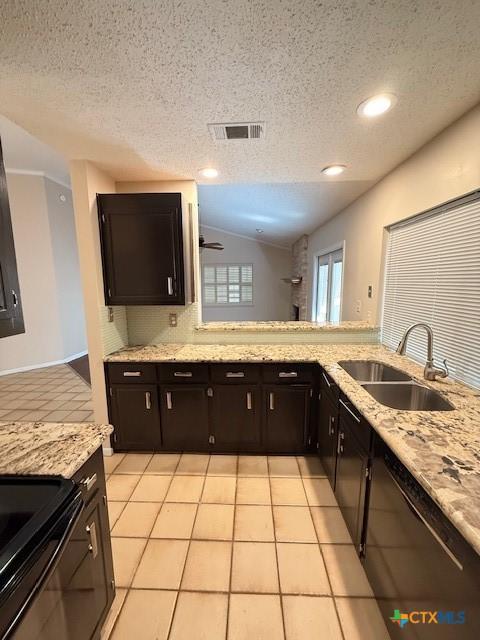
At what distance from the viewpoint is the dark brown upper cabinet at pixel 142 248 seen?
7.50 ft

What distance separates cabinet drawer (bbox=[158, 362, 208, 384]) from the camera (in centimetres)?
235

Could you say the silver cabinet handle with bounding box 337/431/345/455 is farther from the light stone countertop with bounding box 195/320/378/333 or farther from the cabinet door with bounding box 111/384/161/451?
the cabinet door with bounding box 111/384/161/451

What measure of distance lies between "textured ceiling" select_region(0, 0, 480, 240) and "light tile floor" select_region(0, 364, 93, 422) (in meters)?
2.84

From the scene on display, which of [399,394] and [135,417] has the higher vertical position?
[399,394]

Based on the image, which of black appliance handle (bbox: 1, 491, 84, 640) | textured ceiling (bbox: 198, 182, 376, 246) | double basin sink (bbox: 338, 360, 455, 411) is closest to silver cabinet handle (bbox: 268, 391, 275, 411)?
double basin sink (bbox: 338, 360, 455, 411)

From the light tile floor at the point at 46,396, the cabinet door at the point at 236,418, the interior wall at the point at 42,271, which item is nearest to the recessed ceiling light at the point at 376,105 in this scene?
the cabinet door at the point at 236,418

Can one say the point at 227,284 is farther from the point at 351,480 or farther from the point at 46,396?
the point at 351,480

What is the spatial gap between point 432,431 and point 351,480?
646mm

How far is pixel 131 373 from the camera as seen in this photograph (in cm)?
237

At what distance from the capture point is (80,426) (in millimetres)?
1279

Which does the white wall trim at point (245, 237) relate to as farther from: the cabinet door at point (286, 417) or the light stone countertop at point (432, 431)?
the cabinet door at point (286, 417)

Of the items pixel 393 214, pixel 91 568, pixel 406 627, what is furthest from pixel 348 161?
pixel 91 568

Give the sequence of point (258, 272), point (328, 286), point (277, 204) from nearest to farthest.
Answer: point (277, 204), point (328, 286), point (258, 272)

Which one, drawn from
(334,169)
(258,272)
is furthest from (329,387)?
(258,272)
